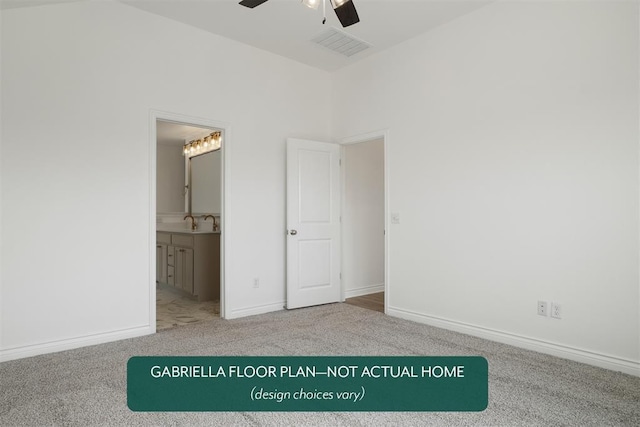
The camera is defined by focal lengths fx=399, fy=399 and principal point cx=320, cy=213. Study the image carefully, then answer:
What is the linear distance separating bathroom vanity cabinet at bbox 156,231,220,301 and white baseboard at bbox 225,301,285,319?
0.97 meters

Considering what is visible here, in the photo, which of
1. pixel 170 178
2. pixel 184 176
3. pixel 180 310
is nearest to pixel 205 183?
pixel 184 176

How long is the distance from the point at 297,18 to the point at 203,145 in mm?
3326

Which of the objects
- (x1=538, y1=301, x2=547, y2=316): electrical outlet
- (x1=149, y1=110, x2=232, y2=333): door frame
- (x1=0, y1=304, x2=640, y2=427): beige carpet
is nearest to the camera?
(x1=0, y1=304, x2=640, y2=427): beige carpet

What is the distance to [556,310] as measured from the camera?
119 inches

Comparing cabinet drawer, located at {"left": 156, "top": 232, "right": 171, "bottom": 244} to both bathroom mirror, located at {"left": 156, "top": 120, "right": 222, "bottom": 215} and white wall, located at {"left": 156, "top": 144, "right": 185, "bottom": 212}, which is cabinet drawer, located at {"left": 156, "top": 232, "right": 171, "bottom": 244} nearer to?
bathroom mirror, located at {"left": 156, "top": 120, "right": 222, "bottom": 215}

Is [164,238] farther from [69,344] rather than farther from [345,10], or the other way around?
[345,10]

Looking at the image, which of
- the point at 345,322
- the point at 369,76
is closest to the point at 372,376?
the point at 345,322

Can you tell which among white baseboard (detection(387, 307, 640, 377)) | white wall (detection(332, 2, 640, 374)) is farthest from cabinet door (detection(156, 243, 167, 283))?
white baseboard (detection(387, 307, 640, 377))

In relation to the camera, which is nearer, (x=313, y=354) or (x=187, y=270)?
(x=313, y=354)

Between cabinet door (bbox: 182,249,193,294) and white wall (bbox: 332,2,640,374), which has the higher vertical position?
white wall (bbox: 332,2,640,374)

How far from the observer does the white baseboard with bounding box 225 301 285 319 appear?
4100 millimetres

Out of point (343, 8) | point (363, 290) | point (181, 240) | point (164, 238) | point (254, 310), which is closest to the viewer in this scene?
point (343, 8)

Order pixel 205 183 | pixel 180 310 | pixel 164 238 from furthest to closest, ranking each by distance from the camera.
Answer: pixel 205 183 < pixel 164 238 < pixel 180 310

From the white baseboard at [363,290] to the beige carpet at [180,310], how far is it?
162 centimetres
